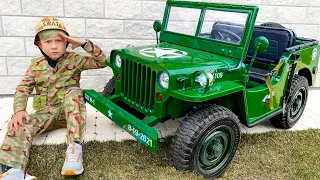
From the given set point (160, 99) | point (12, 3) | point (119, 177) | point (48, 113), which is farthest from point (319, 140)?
point (12, 3)

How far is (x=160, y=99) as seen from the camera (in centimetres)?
281

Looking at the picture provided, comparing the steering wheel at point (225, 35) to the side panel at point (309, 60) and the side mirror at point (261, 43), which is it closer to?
the side mirror at point (261, 43)

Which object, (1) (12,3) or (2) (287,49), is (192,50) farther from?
(1) (12,3)

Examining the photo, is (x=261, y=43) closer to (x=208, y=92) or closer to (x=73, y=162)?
(x=208, y=92)

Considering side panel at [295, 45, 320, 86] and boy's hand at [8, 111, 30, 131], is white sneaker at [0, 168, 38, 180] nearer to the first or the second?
boy's hand at [8, 111, 30, 131]

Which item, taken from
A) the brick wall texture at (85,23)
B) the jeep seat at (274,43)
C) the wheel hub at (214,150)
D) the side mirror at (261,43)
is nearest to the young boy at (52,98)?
the wheel hub at (214,150)

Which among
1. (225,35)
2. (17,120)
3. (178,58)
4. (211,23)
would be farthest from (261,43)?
(17,120)

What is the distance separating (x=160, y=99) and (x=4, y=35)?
119 inches

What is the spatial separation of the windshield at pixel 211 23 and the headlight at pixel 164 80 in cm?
92

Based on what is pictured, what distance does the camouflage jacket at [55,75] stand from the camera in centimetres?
335

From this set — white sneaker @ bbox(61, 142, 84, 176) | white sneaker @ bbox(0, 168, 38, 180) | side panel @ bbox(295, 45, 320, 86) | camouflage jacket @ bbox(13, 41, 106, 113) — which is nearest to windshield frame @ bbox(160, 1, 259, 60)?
camouflage jacket @ bbox(13, 41, 106, 113)

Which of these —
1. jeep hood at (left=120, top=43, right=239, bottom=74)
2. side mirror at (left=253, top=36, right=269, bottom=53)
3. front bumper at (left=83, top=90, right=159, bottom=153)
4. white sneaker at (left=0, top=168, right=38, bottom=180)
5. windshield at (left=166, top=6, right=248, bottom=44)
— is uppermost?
windshield at (left=166, top=6, right=248, bottom=44)

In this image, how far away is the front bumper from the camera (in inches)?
101

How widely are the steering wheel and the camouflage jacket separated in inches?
49.9
